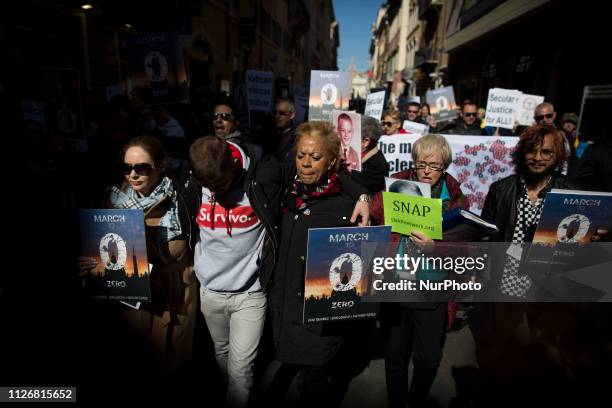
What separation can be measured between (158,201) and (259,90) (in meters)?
4.78

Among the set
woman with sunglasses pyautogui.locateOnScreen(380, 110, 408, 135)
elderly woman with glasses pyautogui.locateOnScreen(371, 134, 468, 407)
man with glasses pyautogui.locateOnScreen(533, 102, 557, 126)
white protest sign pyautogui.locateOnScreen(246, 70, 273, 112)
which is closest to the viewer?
elderly woman with glasses pyautogui.locateOnScreen(371, 134, 468, 407)

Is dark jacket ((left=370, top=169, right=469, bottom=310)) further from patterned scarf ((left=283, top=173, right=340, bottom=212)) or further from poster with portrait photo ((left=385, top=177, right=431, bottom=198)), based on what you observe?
patterned scarf ((left=283, top=173, right=340, bottom=212))

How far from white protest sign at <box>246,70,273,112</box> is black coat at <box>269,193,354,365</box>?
4858mm

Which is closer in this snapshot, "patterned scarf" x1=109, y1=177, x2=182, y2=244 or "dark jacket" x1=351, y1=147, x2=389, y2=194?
"patterned scarf" x1=109, y1=177, x2=182, y2=244

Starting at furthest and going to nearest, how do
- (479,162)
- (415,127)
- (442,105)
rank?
(442,105)
(415,127)
(479,162)

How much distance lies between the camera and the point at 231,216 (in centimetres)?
202

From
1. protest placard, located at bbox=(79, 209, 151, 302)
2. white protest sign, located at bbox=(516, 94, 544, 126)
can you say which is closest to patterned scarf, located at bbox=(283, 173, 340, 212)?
protest placard, located at bbox=(79, 209, 151, 302)

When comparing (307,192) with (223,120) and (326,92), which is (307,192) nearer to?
(223,120)

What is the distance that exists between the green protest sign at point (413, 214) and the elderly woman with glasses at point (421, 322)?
8.1 inches

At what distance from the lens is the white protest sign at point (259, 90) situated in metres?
6.29

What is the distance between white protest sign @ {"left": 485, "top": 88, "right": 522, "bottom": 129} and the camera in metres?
6.12

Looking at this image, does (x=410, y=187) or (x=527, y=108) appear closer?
(x=410, y=187)

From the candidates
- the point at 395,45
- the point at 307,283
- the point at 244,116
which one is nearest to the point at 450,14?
the point at 244,116

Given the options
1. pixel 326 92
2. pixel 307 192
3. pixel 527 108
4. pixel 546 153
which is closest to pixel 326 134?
pixel 307 192
